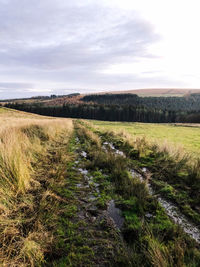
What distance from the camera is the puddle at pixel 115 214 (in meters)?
2.65

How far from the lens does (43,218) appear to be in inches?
98.5

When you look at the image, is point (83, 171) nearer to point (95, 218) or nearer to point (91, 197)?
point (91, 197)

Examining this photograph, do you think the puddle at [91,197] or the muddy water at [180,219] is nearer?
the muddy water at [180,219]

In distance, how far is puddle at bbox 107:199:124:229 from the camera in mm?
2648

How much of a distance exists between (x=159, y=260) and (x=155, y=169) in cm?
401

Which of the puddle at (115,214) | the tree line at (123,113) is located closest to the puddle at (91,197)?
the puddle at (115,214)

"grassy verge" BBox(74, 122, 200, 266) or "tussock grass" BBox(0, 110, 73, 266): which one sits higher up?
"tussock grass" BBox(0, 110, 73, 266)

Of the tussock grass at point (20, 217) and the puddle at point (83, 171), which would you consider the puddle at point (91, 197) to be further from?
the puddle at point (83, 171)

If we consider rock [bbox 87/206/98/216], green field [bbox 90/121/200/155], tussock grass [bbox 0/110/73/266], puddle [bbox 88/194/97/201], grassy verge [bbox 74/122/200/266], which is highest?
tussock grass [bbox 0/110/73/266]

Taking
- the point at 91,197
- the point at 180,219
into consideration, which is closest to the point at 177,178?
the point at 180,219

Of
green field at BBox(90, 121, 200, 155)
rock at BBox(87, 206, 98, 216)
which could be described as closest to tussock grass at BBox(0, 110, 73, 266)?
rock at BBox(87, 206, 98, 216)

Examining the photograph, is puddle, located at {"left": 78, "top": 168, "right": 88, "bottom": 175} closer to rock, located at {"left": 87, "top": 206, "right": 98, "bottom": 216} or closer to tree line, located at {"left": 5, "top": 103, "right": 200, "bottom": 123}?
rock, located at {"left": 87, "top": 206, "right": 98, "bottom": 216}

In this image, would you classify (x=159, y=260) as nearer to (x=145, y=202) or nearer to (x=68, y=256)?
(x=68, y=256)

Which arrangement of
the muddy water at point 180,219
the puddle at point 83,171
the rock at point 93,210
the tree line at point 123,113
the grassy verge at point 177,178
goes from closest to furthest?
the muddy water at point 180,219, the rock at point 93,210, the grassy verge at point 177,178, the puddle at point 83,171, the tree line at point 123,113
